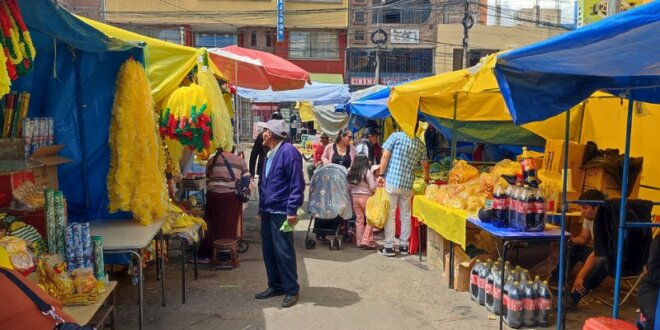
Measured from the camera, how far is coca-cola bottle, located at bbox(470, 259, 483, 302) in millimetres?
5688

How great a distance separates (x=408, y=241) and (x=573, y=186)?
261 cm

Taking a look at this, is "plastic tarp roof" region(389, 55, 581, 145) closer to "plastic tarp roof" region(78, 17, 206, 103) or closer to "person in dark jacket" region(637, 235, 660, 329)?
"person in dark jacket" region(637, 235, 660, 329)

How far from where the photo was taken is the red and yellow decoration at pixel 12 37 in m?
2.76

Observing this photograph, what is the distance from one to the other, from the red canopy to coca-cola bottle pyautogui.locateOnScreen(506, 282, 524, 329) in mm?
4626

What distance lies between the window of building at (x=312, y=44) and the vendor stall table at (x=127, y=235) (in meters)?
31.5

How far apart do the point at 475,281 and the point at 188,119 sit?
3.61m

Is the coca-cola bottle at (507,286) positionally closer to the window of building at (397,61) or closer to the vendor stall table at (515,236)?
the vendor stall table at (515,236)

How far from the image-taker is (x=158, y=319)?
5160mm

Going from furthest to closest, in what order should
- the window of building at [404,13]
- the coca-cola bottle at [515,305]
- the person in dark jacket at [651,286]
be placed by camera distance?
1. the window of building at [404,13]
2. the coca-cola bottle at [515,305]
3. the person in dark jacket at [651,286]

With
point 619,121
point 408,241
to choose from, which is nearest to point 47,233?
point 408,241

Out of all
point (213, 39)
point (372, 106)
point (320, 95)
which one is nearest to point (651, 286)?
point (372, 106)

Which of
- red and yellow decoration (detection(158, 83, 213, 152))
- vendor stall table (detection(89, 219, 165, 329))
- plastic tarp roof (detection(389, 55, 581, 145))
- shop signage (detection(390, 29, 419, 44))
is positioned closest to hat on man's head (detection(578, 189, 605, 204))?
plastic tarp roof (detection(389, 55, 581, 145))

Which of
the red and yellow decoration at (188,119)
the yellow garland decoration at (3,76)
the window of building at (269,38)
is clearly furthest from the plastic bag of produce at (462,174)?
the window of building at (269,38)

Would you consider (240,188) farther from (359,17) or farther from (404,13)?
(404,13)
